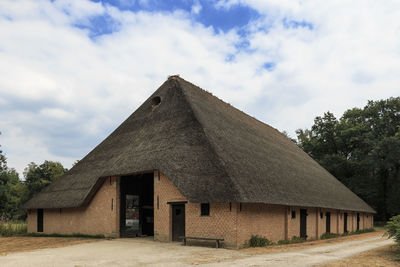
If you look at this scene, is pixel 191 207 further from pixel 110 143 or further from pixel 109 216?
pixel 110 143

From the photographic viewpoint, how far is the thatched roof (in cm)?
1812

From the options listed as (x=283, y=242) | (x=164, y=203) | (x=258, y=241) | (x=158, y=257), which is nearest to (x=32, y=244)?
(x=164, y=203)

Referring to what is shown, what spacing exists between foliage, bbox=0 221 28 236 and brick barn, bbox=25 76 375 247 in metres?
0.97

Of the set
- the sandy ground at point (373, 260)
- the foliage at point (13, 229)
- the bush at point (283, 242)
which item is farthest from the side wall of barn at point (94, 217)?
the sandy ground at point (373, 260)

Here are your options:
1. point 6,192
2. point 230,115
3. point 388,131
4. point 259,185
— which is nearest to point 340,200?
point 230,115

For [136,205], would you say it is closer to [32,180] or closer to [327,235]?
[327,235]

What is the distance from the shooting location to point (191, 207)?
18703 millimetres

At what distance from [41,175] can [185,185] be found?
1029 inches

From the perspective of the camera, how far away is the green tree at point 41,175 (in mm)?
37312

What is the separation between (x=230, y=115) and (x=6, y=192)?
984 inches

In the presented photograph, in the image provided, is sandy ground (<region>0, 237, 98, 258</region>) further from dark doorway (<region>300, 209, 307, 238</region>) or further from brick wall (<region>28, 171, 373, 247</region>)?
dark doorway (<region>300, 209, 307, 238</region>)

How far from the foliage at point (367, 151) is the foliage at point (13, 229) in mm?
40001

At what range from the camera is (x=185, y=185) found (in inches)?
709

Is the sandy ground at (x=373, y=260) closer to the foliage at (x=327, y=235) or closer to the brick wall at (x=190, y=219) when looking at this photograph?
the brick wall at (x=190, y=219)
